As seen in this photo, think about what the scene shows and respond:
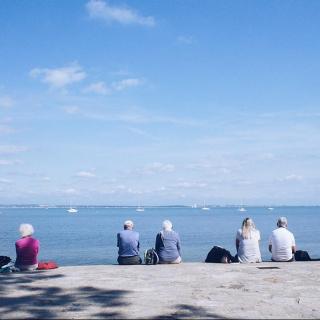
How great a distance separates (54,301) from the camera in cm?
695

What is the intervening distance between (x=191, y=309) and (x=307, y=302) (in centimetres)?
188

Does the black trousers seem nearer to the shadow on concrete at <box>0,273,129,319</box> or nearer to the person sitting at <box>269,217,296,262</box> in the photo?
the shadow on concrete at <box>0,273,129,319</box>

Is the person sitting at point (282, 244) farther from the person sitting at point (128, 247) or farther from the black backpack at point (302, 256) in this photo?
the person sitting at point (128, 247)

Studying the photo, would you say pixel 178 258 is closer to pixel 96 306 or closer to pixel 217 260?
pixel 217 260

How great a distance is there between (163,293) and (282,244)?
17.1 ft

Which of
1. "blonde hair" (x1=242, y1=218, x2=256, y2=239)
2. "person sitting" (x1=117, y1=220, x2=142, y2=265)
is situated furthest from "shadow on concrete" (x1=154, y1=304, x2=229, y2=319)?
"blonde hair" (x1=242, y1=218, x2=256, y2=239)

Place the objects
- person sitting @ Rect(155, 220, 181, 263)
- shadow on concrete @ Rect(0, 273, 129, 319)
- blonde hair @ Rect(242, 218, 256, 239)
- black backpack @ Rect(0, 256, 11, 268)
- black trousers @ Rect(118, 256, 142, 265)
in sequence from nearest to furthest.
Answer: shadow on concrete @ Rect(0, 273, 129, 319)
black backpack @ Rect(0, 256, 11, 268)
person sitting @ Rect(155, 220, 181, 263)
blonde hair @ Rect(242, 218, 256, 239)
black trousers @ Rect(118, 256, 142, 265)

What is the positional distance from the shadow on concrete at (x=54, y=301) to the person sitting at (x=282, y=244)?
543 centimetres

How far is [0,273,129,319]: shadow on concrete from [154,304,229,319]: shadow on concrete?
2.39 feet

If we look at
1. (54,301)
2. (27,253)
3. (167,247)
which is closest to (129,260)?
(167,247)

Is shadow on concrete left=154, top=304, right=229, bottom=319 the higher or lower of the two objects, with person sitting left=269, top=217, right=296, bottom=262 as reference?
lower

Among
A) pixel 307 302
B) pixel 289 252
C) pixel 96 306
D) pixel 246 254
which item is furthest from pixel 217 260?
pixel 96 306

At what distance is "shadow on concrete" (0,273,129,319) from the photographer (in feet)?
20.4

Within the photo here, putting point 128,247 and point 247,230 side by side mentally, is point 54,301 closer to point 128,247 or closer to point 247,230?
point 128,247
